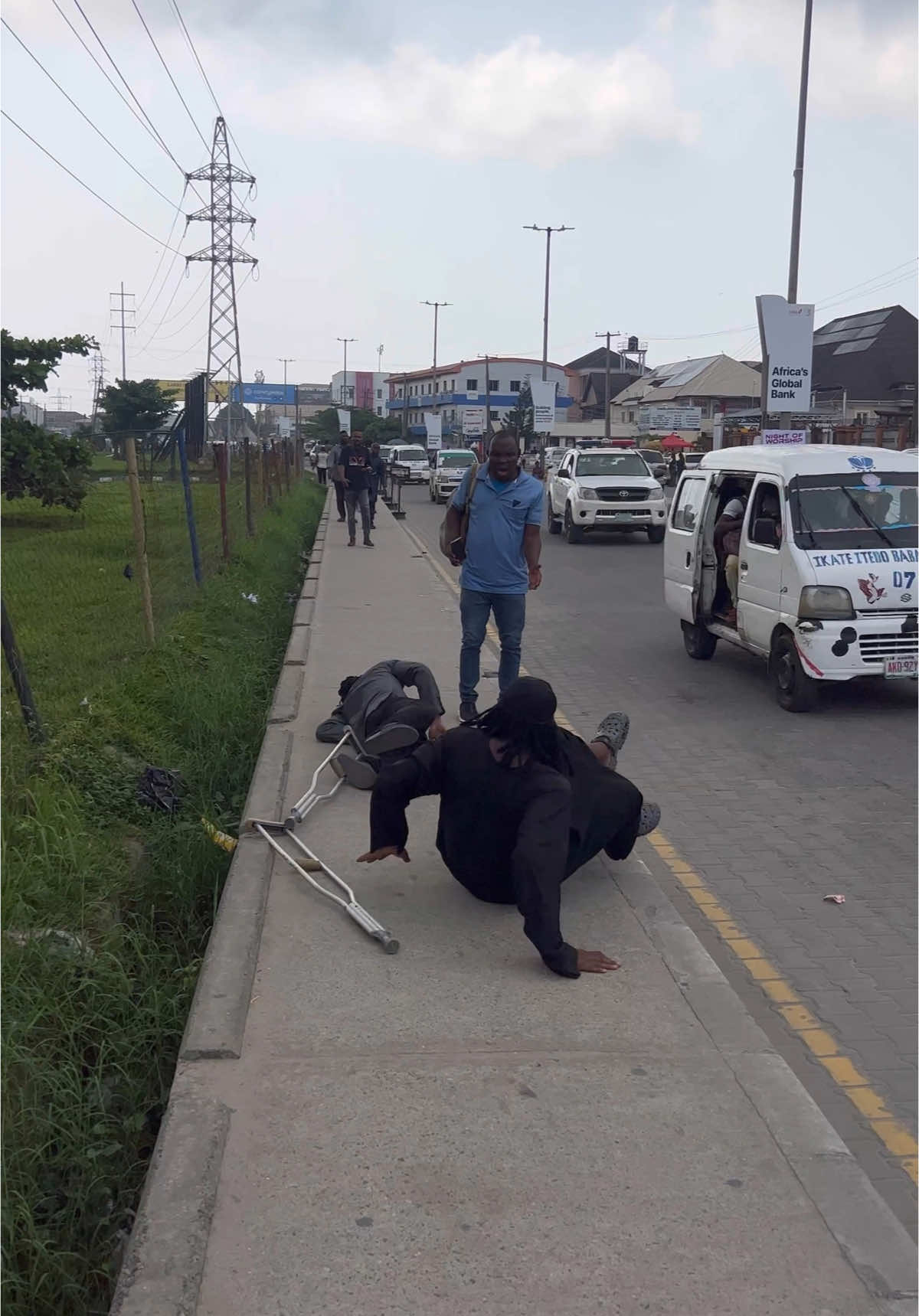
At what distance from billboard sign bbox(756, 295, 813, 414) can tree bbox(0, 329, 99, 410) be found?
11.3 meters

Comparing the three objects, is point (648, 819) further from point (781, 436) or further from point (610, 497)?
point (610, 497)

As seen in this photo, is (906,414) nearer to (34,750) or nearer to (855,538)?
(855,538)

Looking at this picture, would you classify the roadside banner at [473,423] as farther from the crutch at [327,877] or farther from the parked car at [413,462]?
the crutch at [327,877]

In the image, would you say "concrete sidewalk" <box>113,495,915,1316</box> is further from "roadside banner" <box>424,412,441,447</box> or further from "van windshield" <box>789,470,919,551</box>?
"roadside banner" <box>424,412,441,447</box>

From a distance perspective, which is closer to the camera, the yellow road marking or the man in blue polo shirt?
the yellow road marking

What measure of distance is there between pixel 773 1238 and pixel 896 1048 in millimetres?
1357

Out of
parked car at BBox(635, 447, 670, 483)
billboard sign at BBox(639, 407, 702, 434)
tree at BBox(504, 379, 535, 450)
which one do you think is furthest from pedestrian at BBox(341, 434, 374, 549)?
tree at BBox(504, 379, 535, 450)

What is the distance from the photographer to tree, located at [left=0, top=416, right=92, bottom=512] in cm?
1988

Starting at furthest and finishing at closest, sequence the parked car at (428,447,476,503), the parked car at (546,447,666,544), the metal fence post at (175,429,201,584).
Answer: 1. the parked car at (428,447,476,503)
2. the parked car at (546,447,666,544)
3. the metal fence post at (175,429,201,584)

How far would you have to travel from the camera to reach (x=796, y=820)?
6625mm

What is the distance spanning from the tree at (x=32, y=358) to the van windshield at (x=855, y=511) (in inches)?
582

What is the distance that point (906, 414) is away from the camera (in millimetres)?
49656

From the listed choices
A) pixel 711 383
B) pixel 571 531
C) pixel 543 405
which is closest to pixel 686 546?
pixel 571 531

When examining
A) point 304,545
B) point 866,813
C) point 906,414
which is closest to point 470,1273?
point 866,813
